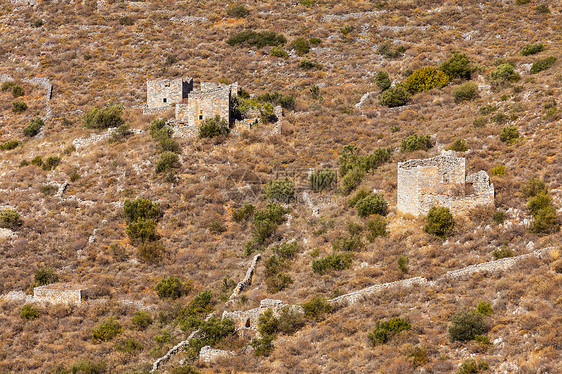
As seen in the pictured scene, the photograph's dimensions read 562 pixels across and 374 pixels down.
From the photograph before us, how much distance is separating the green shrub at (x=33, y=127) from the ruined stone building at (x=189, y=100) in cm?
1031

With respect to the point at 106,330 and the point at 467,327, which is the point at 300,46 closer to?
the point at 106,330

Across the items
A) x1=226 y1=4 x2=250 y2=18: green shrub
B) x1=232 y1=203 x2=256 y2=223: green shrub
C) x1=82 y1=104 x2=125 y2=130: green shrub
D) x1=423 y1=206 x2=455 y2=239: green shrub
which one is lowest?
x1=232 y1=203 x2=256 y2=223: green shrub

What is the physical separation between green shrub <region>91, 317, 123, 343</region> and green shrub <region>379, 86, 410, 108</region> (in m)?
28.7

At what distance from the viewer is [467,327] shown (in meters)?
21.3

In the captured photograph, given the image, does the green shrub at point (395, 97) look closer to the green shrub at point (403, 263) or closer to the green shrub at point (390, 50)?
the green shrub at point (390, 50)

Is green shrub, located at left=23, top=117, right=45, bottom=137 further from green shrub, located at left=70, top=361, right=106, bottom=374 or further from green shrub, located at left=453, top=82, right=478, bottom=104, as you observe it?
green shrub, located at left=453, top=82, right=478, bottom=104

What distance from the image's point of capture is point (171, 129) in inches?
1800

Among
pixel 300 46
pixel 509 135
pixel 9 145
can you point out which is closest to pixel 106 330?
pixel 509 135

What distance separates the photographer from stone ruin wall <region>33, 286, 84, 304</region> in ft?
104

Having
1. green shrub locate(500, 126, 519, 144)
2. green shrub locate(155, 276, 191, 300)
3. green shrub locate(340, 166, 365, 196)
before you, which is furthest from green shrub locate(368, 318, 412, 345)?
green shrub locate(500, 126, 519, 144)

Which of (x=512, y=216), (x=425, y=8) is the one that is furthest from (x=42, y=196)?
(x=425, y=8)

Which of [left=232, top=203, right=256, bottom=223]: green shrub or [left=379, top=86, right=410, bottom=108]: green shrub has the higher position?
[left=379, top=86, right=410, bottom=108]: green shrub

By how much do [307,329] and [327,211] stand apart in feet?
37.2

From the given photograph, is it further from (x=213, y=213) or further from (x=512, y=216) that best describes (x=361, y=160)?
(x=512, y=216)
